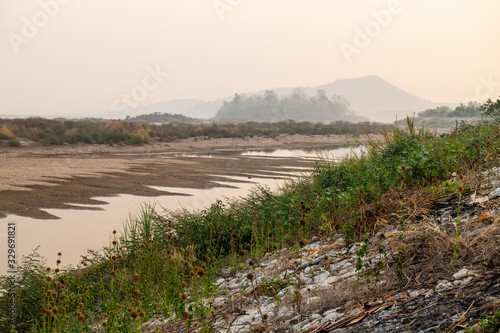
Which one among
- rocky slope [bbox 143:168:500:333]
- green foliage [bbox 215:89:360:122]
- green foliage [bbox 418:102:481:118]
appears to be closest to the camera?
rocky slope [bbox 143:168:500:333]

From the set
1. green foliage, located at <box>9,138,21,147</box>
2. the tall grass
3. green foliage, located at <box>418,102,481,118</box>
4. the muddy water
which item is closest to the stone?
the tall grass

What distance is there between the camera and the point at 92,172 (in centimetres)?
2014

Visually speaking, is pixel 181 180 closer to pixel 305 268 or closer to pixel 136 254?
pixel 136 254

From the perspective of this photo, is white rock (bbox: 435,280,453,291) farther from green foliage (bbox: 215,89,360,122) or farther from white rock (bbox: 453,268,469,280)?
green foliage (bbox: 215,89,360,122)

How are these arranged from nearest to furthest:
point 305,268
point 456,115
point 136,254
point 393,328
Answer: point 393,328
point 305,268
point 136,254
point 456,115

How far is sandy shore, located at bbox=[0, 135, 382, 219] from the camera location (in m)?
14.2

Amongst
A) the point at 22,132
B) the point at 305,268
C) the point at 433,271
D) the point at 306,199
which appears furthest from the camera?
the point at 22,132

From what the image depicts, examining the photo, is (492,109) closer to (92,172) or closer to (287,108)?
(92,172)

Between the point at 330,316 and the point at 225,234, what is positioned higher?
the point at 330,316

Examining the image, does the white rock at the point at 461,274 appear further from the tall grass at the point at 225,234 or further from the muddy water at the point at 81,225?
the muddy water at the point at 81,225

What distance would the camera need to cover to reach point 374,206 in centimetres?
628

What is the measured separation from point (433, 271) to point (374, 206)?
2.46m

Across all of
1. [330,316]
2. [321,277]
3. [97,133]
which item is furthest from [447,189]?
[97,133]

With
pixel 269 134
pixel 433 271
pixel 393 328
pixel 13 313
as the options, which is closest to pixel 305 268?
pixel 433 271
